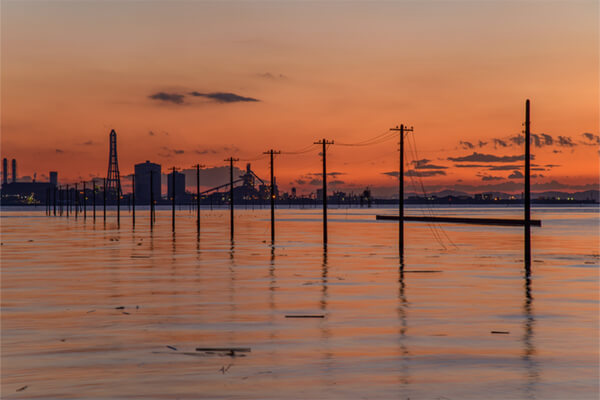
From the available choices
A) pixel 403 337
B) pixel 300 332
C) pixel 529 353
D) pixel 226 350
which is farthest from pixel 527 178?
pixel 226 350

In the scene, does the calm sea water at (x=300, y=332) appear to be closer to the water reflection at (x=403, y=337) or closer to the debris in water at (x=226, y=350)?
the water reflection at (x=403, y=337)

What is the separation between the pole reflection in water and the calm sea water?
0.13 feet

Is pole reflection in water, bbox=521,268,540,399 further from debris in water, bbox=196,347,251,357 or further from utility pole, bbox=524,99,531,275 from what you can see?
utility pole, bbox=524,99,531,275

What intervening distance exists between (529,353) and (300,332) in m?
5.59

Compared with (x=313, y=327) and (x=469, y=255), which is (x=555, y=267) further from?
(x=313, y=327)

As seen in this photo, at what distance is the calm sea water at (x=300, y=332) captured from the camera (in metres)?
12.5

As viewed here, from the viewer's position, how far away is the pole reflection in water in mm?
12395

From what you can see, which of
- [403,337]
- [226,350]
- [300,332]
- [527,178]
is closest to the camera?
[226,350]

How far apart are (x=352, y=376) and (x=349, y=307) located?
9.94 m

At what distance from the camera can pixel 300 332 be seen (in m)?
18.2

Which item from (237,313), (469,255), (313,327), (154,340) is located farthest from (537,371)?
(469,255)

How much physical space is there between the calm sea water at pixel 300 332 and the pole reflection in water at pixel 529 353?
0.13ft

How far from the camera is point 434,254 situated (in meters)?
49.7

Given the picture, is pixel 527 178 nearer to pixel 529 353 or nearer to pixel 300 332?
pixel 300 332
